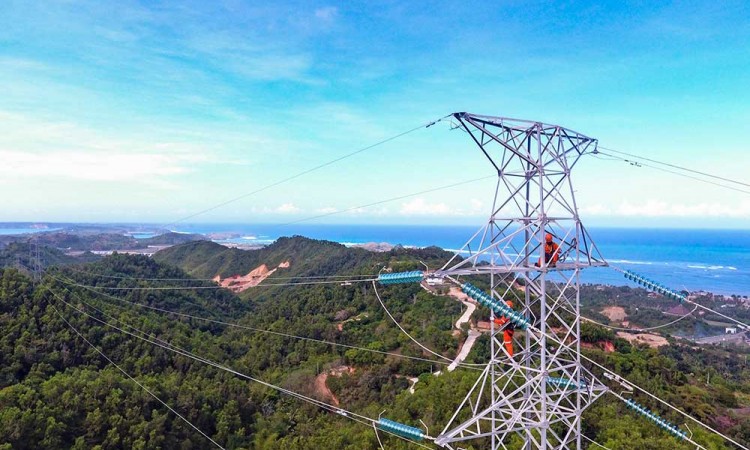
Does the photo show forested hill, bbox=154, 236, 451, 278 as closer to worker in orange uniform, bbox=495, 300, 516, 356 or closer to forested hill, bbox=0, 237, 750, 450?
forested hill, bbox=0, 237, 750, 450

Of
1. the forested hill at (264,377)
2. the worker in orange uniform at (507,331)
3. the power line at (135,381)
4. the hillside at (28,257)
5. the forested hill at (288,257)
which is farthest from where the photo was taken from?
the hillside at (28,257)

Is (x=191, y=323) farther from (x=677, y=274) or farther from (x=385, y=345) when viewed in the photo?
(x=677, y=274)

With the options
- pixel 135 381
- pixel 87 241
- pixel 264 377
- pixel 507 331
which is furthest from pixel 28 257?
pixel 507 331

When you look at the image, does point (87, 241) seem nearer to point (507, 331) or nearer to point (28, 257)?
point (28, 257)

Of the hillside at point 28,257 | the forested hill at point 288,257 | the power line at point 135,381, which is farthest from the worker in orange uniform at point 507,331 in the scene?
the hillside at point 28,257

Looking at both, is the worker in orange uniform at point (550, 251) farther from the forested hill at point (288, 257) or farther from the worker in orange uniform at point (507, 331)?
the forested hill at point (288, 257)
